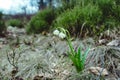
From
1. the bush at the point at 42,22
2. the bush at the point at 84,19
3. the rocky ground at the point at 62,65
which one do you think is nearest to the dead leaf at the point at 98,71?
the rocky ground at the point at 62,65

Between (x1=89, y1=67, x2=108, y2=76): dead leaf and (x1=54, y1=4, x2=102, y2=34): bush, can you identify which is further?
(x1=54, y1=4, x2=102, y2=34): bush

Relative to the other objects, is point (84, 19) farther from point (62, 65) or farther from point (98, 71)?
point (98, 71)

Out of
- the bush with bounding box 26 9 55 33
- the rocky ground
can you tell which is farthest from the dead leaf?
the bush with bounding box 26 9 55 33

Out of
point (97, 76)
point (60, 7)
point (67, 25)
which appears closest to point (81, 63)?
point (97, 76)

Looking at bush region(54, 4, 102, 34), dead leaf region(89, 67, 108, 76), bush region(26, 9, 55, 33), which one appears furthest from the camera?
bush region(26, 9, 55, 33)

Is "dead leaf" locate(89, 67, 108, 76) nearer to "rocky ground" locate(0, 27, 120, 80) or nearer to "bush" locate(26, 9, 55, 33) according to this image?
"rocky ground" locate(0, 27, 120, 80)

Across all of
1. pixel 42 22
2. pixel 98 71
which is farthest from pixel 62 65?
pixel 42 22

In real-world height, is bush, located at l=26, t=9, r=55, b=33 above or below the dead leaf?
above

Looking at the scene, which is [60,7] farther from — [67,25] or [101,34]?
[101,34]
